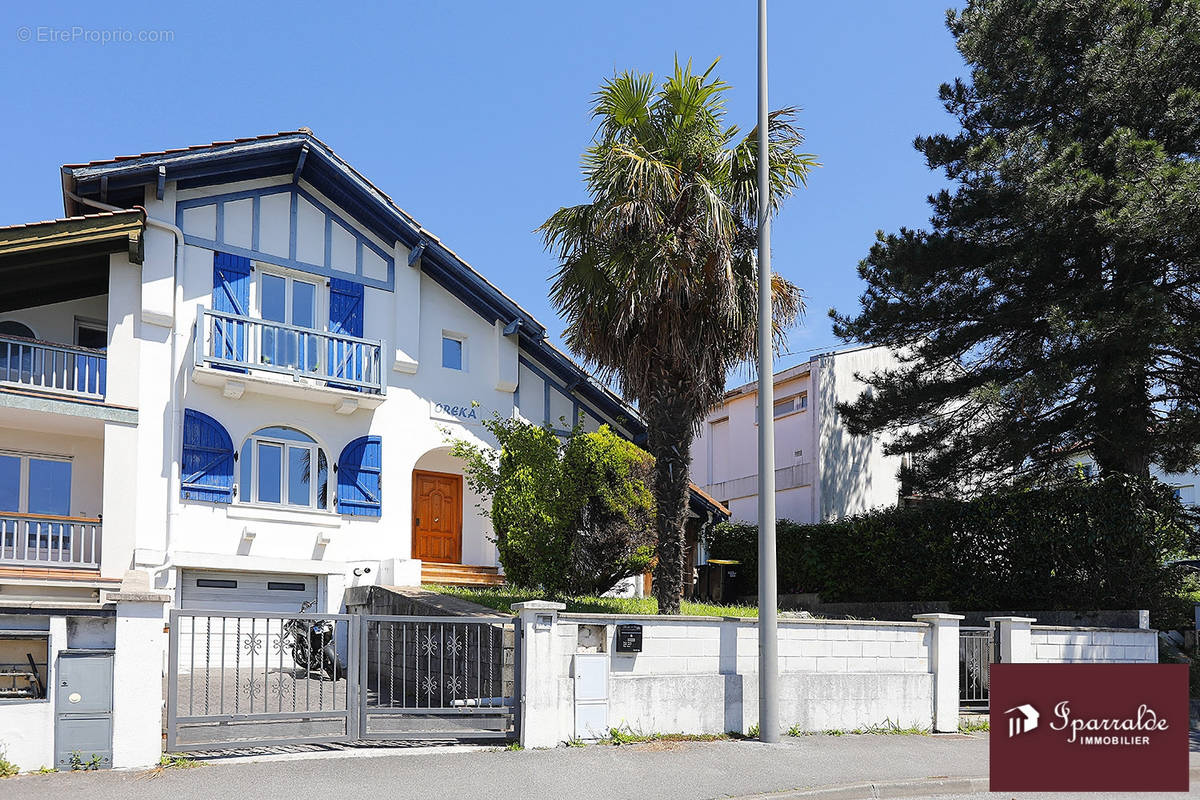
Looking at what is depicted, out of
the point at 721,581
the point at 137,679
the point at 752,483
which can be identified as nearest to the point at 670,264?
the point at 137,679

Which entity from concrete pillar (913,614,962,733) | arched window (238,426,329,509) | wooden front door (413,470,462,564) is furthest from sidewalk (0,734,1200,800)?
wooden front door (413,470,462,564)

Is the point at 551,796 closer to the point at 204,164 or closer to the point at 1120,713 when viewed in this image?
the point at 1120,713

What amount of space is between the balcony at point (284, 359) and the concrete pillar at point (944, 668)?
10698mm

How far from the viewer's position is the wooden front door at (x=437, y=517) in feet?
72.3

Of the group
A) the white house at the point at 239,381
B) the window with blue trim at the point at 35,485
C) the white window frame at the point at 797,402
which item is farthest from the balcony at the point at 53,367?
the white window frame at the point at 797,402

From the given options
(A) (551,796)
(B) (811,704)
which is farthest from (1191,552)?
(A) (551,796)

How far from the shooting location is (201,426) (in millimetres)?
18875

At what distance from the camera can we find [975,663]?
15156 millimetres

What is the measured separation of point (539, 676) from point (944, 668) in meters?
5.95

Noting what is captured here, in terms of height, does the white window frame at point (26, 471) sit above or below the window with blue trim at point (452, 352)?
below

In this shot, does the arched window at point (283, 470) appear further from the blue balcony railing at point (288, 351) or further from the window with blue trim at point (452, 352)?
the window with blue trim at point (452, 352)

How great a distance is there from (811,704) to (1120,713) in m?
3.47

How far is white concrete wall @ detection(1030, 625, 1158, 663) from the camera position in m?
15.3

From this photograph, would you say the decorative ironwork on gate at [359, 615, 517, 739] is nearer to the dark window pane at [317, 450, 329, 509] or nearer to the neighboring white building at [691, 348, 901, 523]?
the dark window pane at [317, 450, 329, 509]
